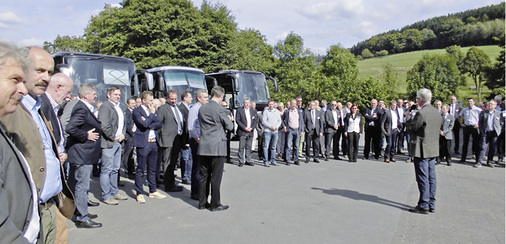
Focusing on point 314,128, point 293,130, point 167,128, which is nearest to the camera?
point 167,128

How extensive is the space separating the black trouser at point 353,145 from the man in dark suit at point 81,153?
889cm

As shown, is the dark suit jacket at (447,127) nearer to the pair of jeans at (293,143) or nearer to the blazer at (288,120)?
the blazer at (288,120)

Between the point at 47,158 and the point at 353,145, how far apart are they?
11.0m

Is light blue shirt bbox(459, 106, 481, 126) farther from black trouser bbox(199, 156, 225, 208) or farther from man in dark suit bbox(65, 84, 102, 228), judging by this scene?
man in dark suit bbox(65, 84, 102, 228)

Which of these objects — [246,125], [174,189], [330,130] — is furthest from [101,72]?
[330,130]

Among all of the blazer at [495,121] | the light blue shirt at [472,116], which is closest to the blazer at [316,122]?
the light blue shirt at [472,116]

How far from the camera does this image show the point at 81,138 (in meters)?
5.26

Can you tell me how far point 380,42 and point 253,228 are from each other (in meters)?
111

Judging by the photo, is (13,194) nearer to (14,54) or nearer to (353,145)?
(14,54)

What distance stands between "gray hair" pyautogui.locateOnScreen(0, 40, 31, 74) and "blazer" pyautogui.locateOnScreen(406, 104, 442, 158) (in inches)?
245

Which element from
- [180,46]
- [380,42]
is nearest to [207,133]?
[180,46]

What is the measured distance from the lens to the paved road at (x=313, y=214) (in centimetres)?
506

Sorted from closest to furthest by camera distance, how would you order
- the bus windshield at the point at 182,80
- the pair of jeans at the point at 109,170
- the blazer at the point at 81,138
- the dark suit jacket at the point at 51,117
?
1. the dark suit jacket at the point at 51,117
2. the blazer at the point at 81,138
3. the pair of jeans at the point at 109,170
4. the bus windshield at the point at 182,80

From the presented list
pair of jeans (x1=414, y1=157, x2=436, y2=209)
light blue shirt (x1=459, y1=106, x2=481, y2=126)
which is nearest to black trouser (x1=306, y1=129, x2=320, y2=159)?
light blue shirt (x1=459, y1=106, x2=481, y2=126)
